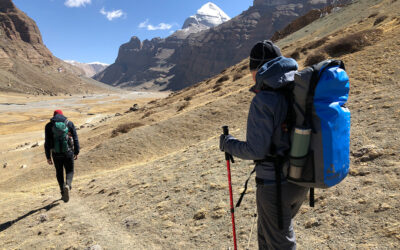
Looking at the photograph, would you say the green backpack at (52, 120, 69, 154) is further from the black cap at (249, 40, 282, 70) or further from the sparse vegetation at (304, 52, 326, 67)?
the sparse vegetation at (304, 52, 326, 67)

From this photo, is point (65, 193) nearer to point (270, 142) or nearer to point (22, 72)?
point (270, 142)

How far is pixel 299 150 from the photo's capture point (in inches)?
93.5

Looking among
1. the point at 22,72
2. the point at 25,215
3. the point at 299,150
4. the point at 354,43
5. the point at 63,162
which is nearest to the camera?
the point at 299,150

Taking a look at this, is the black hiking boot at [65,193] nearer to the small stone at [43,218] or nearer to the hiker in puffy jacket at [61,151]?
the hiker in puffy jacket at [61,151]

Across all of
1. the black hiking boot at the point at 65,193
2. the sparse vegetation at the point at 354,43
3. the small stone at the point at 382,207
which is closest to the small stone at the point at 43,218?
the black hiking boot at the point at 65,193

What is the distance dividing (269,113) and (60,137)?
6460 mm

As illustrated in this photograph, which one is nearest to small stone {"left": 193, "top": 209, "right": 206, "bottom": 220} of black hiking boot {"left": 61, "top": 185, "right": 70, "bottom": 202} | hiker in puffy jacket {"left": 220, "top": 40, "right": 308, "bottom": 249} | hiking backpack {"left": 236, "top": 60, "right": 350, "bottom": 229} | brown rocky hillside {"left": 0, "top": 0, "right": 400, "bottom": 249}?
brown rocky hillside {"left": 0, "top": 0, "right": 400, "bottom": 249}

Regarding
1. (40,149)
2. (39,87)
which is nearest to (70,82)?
(39,87)

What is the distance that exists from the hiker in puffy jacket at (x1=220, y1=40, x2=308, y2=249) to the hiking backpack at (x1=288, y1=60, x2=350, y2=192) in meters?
0.17

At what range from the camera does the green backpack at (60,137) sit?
22.9 ft

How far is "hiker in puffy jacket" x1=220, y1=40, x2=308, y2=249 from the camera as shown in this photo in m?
2.44

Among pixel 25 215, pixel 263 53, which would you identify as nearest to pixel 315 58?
pixel 263 53

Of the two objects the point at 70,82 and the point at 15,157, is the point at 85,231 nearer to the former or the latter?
the point at 15,157

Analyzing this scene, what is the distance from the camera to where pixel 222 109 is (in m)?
15.4
